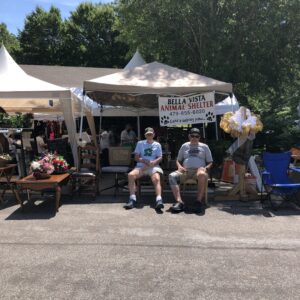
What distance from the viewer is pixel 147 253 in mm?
4930

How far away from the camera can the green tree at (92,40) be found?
37.1 m

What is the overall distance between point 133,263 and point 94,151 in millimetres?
4964

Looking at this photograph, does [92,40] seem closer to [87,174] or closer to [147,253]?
[87,174]

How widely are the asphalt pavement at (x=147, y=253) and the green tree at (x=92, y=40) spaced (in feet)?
102

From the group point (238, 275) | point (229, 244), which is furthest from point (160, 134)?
point (238, 275)

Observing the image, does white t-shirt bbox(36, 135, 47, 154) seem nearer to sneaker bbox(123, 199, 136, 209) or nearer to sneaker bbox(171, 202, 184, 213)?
sneaker bbox(123, 199, 136, 209)

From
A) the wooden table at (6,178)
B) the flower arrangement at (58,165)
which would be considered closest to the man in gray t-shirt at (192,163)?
the flower arrangement at (58,165)

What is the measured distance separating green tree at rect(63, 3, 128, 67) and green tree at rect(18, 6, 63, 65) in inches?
37.1

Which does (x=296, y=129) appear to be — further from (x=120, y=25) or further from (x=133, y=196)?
(x=133, y=196)

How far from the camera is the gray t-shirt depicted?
→ 7793 mm

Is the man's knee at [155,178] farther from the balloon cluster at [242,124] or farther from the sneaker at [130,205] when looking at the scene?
the balloon cluster at [242,124]

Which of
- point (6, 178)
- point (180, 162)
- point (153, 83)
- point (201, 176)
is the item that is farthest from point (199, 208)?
point (6, 178)

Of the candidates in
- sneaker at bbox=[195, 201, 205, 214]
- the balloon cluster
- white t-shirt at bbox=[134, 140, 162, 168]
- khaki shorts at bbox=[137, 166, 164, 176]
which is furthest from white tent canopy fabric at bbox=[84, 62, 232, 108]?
sneaker at bbox=[195, 201, 205, 214]

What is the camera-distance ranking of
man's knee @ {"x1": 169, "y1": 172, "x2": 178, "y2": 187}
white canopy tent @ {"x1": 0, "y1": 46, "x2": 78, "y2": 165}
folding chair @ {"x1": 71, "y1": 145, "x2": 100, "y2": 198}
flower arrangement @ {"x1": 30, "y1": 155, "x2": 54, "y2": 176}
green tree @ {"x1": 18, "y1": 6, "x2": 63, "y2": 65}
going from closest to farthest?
flower arrangement @ {"x1": 30, "y1": 155, "x2": 54, "y2": 176}, man's knee @ {"x1": 169, "y1": 172, "x2": 178, "y2": 187}, folding chair @ {"x1": 71, "y1": 145, "x2": 100, "y2": 198}, white canopy tent @ {"x1": 0, "y1": 46, "x2": 78, "y2": 165}, green tree @ {"x1": 18, "y1": 6, "x2": 63, "y2": 65}
